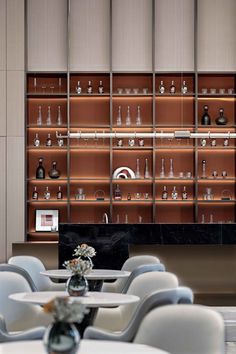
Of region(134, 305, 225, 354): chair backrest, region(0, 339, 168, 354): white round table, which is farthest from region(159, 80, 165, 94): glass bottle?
region(0, 339, 168, 354): white round table

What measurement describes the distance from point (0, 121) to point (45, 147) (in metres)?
0.71

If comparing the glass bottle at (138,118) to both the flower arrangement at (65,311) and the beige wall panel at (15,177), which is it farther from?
the flower arrangement at (65,311)

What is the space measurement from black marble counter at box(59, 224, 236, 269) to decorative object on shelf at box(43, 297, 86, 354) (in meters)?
6.78

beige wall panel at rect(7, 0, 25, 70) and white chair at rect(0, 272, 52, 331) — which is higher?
beige wall panel at rect(7, 0, 25, 70)

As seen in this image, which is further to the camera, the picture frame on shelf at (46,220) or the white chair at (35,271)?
the picture frame on shelf at (46,220)

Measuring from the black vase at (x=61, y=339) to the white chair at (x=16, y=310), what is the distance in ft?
9.21

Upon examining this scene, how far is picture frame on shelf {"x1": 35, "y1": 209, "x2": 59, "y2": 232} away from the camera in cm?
1179

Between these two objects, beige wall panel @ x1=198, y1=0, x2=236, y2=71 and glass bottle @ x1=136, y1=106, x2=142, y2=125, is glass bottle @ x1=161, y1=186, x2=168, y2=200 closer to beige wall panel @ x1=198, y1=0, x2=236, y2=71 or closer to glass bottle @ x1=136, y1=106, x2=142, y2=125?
glass bottle @ x1=136, y1=106, x2=142, y2=125

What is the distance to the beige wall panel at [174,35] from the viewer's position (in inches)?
466

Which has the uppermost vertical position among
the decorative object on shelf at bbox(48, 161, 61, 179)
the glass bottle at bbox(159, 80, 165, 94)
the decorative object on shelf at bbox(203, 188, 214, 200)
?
the glass bottle at bbox(159, 80, 165, 94)

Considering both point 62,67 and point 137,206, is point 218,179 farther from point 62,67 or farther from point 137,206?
point 62,67

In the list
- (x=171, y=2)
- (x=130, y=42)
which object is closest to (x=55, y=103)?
(x=130, y=42)

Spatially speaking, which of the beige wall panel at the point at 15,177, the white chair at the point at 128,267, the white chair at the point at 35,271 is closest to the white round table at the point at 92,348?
the white chair at the point at 35,271

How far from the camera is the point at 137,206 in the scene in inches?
473
